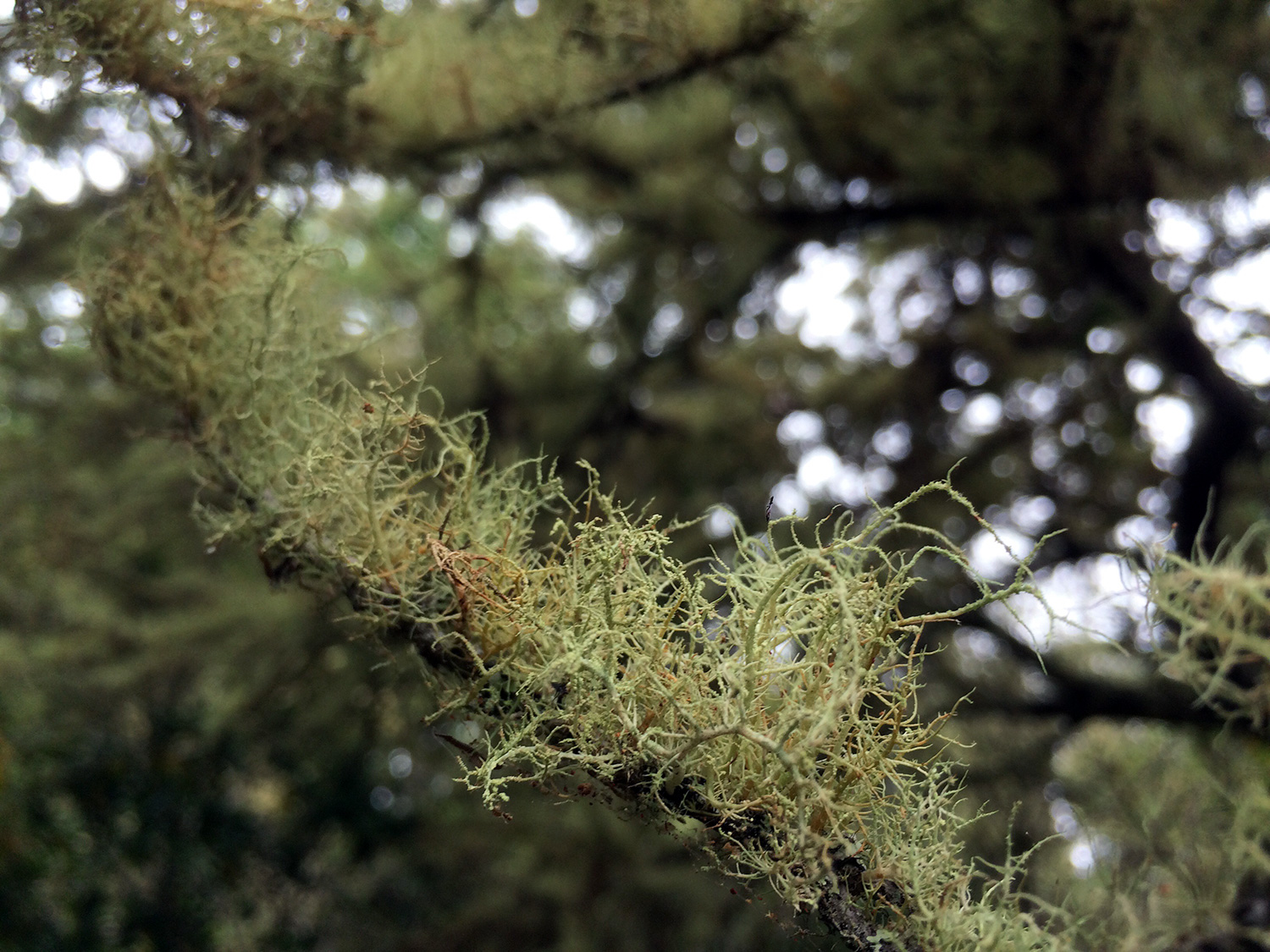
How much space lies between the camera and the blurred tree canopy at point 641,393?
130 cm

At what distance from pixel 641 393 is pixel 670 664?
98.4 inches

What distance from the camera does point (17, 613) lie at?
3623 millimetres

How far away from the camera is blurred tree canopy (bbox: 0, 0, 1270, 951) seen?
1.30m

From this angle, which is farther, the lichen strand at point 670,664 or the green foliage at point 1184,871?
the green foliage at point 1184,871

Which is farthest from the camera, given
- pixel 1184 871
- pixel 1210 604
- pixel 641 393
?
pixel 641 393

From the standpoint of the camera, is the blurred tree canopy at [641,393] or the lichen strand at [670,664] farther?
the blurred tree canopy at [641,393]

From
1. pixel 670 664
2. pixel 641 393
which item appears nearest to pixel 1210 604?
pixel 670 664

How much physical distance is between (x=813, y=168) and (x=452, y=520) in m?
2.28

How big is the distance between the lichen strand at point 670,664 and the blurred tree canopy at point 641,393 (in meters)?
0.07

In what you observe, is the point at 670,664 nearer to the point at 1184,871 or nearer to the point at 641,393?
the point at 1184,871

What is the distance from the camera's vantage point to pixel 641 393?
3.27 metres

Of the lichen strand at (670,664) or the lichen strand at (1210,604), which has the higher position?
the lichen strand at (1210,604)

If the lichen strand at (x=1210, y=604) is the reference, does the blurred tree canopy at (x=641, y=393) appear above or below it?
below

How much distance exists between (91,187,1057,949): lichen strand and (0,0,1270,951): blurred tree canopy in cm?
7
